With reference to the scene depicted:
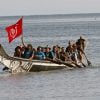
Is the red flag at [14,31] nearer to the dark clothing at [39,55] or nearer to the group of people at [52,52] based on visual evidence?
the group of people at [52,52]

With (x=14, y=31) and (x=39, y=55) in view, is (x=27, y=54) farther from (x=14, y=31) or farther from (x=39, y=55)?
(x=14, y=31)

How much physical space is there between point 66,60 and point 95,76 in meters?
3.11

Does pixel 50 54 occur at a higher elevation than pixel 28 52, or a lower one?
lower

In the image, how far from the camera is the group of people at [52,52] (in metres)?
29.8

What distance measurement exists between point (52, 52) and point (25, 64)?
1.77m

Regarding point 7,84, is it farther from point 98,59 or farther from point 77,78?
point 98,59

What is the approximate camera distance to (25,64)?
29.7 metres

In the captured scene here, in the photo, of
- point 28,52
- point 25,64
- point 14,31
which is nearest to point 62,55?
point 28,52

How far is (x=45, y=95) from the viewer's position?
Result: 23.1m

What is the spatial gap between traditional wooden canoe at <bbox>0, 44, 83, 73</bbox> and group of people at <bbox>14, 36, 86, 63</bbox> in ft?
0.89

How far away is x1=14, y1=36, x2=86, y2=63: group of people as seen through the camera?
29.8m

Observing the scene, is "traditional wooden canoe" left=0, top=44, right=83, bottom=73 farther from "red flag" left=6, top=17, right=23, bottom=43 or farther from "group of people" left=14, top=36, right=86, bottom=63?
"red flag" left=6, top=17, right=23, bottom=43

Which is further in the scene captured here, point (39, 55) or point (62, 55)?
point (62, 55)

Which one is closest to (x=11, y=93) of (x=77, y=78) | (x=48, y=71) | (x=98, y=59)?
(x=77, y=78)
